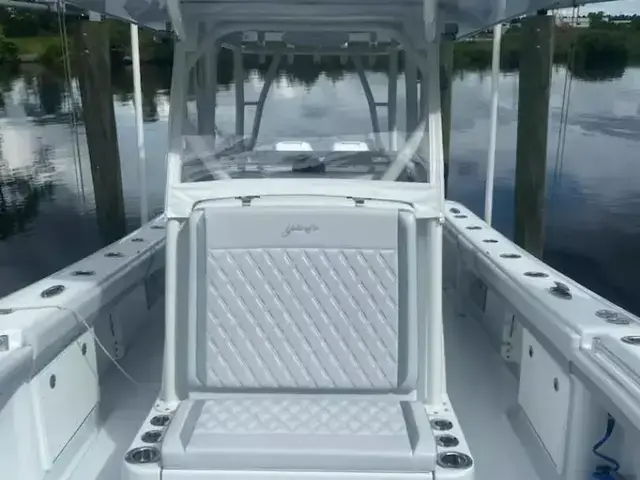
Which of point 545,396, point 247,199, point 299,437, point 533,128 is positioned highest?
point 247,199

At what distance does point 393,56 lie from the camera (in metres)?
2.68

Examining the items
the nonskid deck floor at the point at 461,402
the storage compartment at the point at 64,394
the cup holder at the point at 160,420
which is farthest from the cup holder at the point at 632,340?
the storage compartment at the point at 64,394

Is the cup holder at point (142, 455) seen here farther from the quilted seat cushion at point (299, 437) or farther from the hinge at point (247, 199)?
the hinge at point (247, 199)

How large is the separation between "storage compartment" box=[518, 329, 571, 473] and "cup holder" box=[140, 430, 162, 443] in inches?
44.9

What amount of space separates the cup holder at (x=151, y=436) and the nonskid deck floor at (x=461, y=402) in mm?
353

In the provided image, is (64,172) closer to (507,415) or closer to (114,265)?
(114,265)

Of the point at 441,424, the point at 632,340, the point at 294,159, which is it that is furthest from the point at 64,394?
the point at 632,340

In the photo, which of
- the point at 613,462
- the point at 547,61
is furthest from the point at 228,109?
the point at 547,61

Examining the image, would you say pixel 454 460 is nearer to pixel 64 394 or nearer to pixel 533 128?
pixel 64 394

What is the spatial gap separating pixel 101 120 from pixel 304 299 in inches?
163

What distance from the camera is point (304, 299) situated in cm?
227

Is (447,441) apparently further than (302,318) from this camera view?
No

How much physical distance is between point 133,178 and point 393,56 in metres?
9.71

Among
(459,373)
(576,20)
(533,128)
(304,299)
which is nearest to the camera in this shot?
(304,299)
